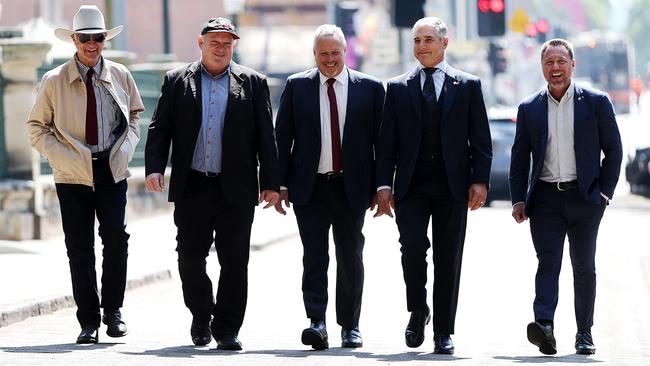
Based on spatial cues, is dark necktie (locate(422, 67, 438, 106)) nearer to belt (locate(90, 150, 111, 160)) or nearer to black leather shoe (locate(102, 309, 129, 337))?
belt (locate(90, 150, 111, 160))

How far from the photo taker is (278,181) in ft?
31.7

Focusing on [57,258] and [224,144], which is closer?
[224,144]

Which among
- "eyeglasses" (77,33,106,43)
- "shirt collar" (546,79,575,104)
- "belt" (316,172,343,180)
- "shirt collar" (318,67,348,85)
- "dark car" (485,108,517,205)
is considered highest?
"eyeglasses" (77,33,106,43)

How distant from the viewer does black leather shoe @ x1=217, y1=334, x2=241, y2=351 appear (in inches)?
379

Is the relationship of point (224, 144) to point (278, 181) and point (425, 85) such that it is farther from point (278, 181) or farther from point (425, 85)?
point (425, 85)

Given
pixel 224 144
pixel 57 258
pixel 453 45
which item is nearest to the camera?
pixel 224 144

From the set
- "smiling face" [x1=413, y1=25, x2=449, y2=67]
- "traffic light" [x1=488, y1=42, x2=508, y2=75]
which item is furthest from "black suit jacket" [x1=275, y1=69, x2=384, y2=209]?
"traffic light" [x1=488, y1=42, x2=508, y2=75]

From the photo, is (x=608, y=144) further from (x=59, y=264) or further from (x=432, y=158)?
(x=59, y=264)

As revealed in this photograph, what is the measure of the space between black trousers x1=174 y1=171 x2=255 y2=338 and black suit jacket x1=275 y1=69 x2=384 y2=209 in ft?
1.13

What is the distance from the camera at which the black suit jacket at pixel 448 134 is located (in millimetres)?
9594

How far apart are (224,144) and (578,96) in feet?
6.45

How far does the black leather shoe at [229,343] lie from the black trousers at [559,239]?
165cm

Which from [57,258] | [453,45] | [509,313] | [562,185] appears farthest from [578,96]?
[453,45]

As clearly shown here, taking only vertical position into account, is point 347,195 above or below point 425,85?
below
